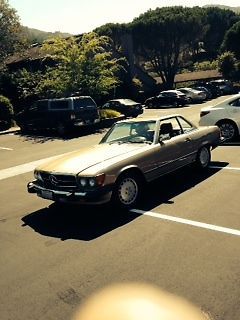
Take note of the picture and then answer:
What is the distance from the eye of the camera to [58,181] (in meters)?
6.95

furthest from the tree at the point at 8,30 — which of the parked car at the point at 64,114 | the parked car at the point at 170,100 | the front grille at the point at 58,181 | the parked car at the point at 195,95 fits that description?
the front grille at the point at 58,181

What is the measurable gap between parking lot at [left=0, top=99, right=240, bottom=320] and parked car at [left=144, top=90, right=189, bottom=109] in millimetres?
23282

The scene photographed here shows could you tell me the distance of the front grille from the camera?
6.75 metres

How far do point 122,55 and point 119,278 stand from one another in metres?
36.8

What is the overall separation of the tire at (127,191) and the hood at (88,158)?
1.36 ft

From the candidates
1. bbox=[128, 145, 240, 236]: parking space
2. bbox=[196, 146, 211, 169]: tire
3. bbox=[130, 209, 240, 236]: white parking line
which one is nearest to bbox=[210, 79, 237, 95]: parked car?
bbox=[128, 145, 240, 236]: parking space

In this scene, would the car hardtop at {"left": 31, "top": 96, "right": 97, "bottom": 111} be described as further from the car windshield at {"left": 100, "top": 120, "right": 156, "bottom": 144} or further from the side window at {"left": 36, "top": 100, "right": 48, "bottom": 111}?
the car windshield at {"left": 100, "top": 120, "right": 156, "bottom": 144}

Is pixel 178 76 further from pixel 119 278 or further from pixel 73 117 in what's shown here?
pixel 119 278

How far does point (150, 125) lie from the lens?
8.30m

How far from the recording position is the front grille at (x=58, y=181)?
6754 millimetres

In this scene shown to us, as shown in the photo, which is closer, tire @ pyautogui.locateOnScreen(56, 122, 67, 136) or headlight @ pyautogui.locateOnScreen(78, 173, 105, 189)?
headlight @ pyautogui.locateOnScreen(78, 173, 105, 189)

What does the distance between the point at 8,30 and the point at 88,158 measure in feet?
81.1

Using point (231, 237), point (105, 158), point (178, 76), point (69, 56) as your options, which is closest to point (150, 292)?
point (231, 237)

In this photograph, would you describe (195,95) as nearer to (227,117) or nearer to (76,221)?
(227,117)
